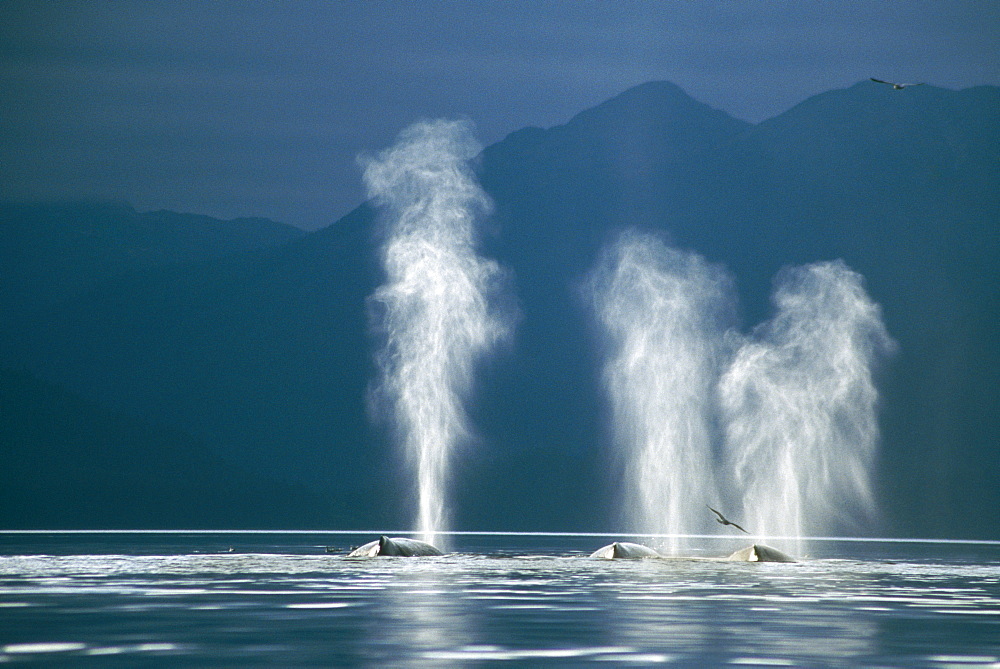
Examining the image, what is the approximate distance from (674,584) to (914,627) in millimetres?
26722

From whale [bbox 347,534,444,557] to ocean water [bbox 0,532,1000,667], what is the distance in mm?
23115

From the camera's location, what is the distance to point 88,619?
47.1 m

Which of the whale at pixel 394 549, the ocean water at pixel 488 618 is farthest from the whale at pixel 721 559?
the ocean water at pixel 488 618

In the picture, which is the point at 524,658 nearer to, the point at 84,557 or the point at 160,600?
the point at 160,600

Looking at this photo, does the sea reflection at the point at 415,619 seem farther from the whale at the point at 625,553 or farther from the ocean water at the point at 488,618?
the whale at the point at 625,553

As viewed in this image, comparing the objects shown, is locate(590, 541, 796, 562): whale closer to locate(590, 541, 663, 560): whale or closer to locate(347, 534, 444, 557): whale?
locate(590, 541, 663, 560): whale

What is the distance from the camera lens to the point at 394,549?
110500 mm

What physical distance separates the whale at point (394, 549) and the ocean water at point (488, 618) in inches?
910

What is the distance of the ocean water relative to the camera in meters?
36.4

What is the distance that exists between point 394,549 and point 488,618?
207 feet

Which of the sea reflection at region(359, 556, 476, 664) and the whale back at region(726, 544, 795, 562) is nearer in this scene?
the sea reflection at region(359, 556, 476, 664)

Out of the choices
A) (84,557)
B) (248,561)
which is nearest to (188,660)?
(248,561)

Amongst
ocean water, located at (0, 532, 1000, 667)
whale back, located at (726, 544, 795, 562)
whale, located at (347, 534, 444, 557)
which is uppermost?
whale, located at (347, 534, 444, 557)

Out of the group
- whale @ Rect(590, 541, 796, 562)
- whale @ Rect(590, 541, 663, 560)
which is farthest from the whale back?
whale @ Rect(590, 541, 663, 560)
